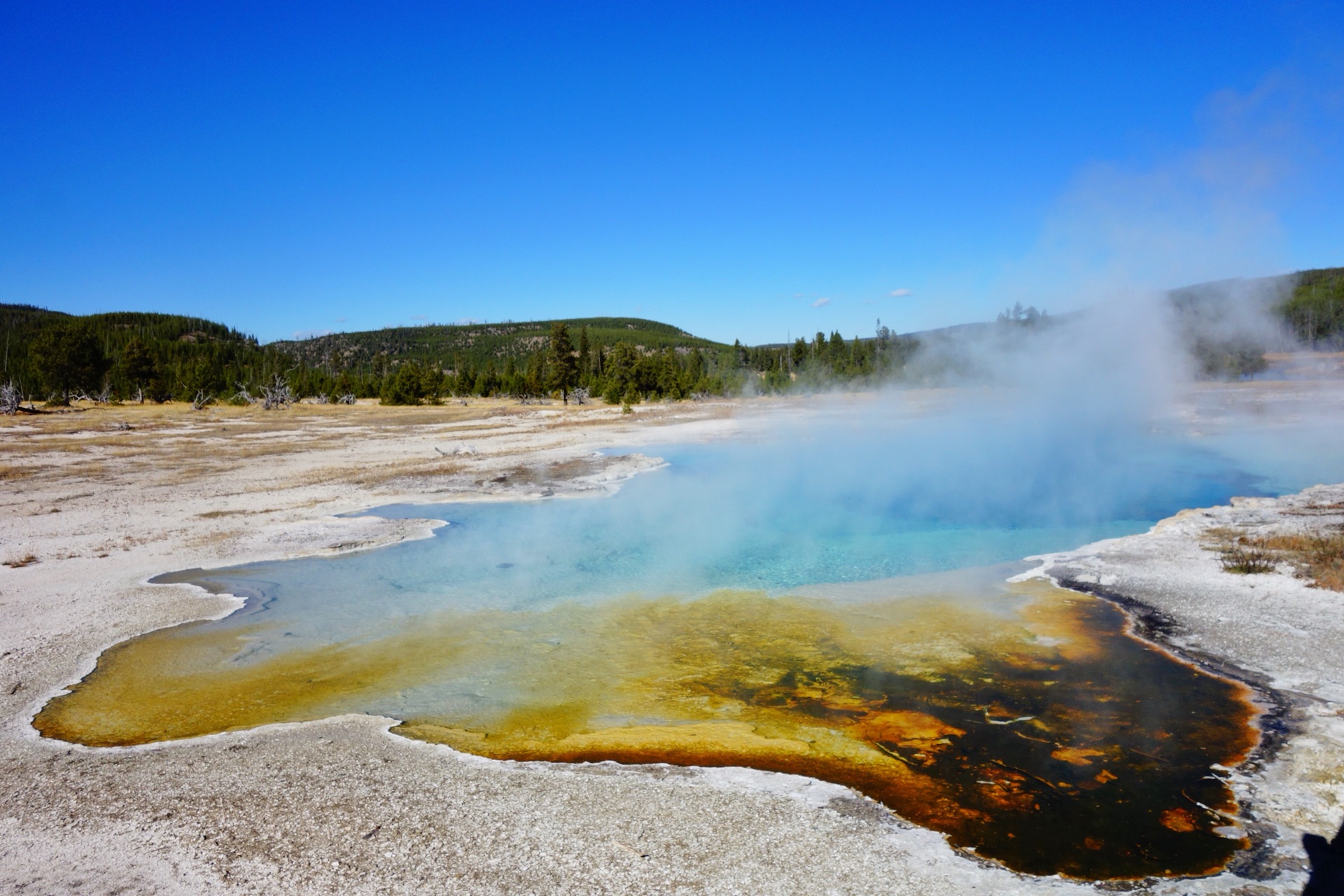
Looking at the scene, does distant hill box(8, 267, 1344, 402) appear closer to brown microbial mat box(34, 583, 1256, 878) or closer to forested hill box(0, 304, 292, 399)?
forested hill box(0, 304, 292, 399)

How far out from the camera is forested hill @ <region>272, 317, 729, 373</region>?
142625mm

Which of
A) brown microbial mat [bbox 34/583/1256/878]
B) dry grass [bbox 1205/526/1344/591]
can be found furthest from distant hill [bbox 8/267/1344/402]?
brown microbial mat [bbox 34/583/1256/878]

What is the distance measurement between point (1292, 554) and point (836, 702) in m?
7.32

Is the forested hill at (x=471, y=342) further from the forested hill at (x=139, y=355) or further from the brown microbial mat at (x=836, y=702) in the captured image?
the brown microbial mat at (x=836, y=702)

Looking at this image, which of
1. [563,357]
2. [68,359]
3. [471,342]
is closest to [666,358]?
[563,357]

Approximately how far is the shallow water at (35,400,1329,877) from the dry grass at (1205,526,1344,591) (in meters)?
2.17

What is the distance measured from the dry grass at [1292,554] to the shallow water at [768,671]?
7.12ft

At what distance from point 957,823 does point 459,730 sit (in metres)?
3.75

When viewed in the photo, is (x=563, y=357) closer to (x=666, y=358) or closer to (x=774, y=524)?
(x=666, y=358)

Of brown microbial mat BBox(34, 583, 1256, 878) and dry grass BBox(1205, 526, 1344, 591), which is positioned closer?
brown microbial mat BBox(34, 583, 1256, 878)

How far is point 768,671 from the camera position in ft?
23.0

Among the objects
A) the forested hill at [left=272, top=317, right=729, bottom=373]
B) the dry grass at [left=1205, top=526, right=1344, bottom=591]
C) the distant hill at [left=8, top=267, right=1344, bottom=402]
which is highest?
the forested hill at [left=272, top=317, right=729, bottom=373]

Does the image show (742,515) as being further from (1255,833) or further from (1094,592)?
(1255,833)

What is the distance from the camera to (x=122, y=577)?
10.1m
